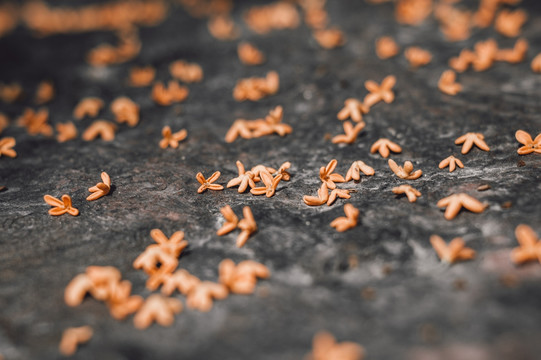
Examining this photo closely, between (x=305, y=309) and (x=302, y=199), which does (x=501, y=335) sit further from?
(x=302, y=199)

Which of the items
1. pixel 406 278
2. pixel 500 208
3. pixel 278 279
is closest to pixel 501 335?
pixel 406 278

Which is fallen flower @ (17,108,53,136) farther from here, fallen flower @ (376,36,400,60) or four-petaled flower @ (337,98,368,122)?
fallen flower @ (376,36,400,60)

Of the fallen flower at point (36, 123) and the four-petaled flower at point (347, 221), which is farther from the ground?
the fallen flower at point (36, 123)

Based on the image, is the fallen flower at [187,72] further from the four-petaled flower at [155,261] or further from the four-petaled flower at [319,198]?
the four-petaled flower at [155,261]

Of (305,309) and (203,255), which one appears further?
(203,255)

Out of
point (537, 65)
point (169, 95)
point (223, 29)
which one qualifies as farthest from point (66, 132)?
point (537, 65)

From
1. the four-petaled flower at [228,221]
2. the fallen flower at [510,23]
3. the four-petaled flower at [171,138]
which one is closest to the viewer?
the four-petaled flower at [228,221]

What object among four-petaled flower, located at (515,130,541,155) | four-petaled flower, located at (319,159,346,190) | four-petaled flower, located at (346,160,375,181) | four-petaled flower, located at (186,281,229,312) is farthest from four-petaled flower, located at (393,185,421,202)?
four-petaled flower, located at (186,281,229,312)

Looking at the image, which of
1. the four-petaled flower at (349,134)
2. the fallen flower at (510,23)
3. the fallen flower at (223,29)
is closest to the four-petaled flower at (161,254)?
the four-petaled flower at (349,134)
